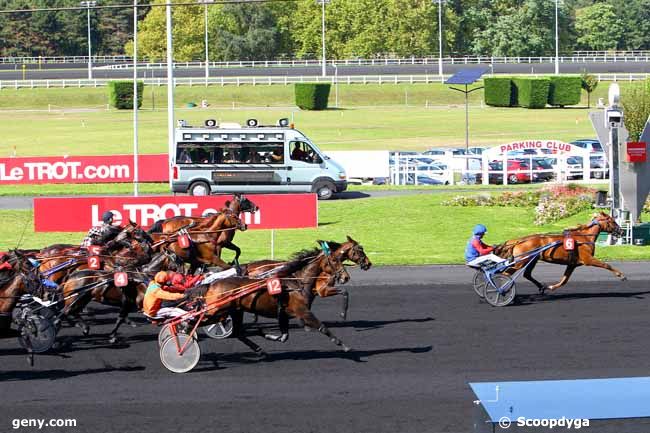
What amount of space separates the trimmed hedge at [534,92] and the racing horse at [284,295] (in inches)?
2545

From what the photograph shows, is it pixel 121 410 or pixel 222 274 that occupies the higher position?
pixel 222 274

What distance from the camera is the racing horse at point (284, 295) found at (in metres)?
13.2

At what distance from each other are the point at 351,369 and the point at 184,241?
4.77 m

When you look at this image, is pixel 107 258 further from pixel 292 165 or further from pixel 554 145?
pixel 554 145

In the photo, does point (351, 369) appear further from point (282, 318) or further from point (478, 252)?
point (478, 252)

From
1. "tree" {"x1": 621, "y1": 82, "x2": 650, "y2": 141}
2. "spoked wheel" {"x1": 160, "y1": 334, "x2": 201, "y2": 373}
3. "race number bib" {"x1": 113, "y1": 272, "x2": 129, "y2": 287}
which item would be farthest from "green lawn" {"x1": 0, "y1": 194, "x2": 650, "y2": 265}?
"spoked wheel" {"x1": 160, "y1": 334, "x2": 201, "y2": 373}

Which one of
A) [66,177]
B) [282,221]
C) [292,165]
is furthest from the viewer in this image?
[66,177]

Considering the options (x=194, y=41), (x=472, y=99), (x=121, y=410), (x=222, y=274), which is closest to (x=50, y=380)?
(x=121, y=410)

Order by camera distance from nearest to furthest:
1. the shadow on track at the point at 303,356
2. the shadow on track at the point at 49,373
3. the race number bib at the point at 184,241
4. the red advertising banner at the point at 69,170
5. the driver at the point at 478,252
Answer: the shadow on track at the point at 49,373
the shadow on track at the point at 303,356
the race number bib at the point at 184,241
the driver at the point at 478,252
the red advertising banner at the point at 69,170

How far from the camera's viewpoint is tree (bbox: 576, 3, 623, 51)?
114 meters

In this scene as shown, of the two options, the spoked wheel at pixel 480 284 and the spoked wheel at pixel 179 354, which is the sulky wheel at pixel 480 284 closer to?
the spoked wheel at pixel 480 284

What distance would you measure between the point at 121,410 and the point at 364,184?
29668mm

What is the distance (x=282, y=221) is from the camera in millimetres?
25203

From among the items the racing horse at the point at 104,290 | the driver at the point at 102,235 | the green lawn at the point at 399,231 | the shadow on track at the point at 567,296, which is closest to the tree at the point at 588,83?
the green lawn at the point at 399,231
